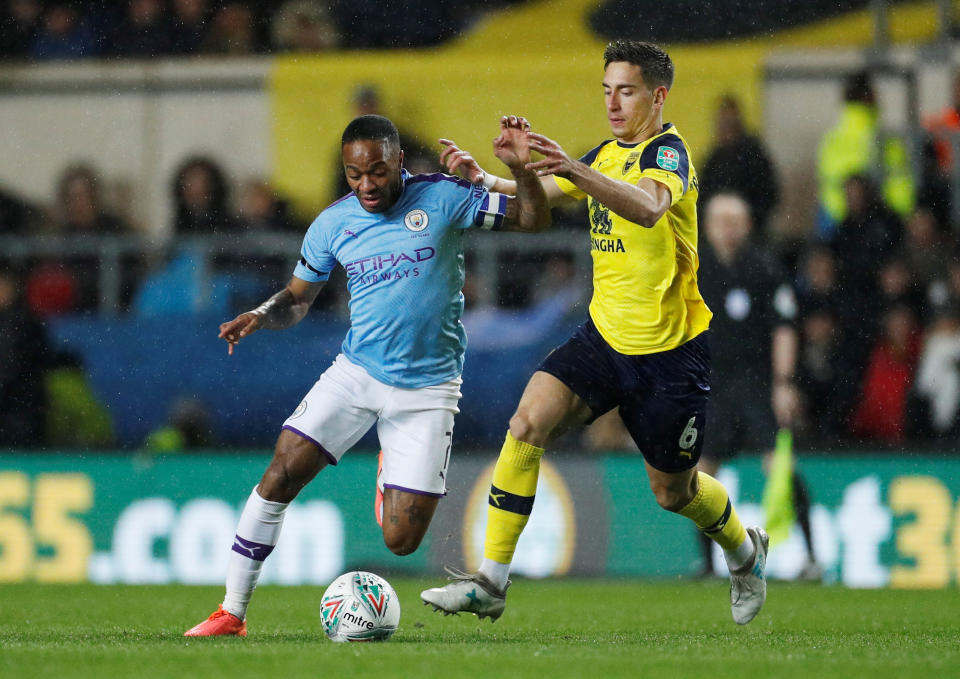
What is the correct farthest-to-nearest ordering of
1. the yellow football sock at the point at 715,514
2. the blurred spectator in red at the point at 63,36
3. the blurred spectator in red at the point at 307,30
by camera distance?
the blurred spectator in red at the point at 63,36 < the blurred spectator in red at the point at 307,30 < the yellow football sock at the point at 715,514

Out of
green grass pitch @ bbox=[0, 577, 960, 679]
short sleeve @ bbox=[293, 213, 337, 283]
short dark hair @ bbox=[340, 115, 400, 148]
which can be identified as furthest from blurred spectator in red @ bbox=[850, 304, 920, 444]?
short dark hair @ bbox=[340, 115, 400, 148]

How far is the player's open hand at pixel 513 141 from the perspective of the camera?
18.6 feet

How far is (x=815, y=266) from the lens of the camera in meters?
10.3

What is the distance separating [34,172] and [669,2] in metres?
4.88

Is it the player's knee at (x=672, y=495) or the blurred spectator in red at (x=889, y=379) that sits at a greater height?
the player's knee at (x=672, y=495)

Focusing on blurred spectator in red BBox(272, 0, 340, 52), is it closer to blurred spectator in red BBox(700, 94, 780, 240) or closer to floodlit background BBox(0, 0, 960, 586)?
floodlit background BBox(0, 0, 960, 586)

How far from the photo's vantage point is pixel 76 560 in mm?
9898

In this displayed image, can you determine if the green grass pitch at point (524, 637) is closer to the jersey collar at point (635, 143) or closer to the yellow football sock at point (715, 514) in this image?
the yellow football sock at point (715, 514)

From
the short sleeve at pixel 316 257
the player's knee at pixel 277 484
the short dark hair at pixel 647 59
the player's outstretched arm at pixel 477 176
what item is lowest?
the player's knee at pixel 277 484

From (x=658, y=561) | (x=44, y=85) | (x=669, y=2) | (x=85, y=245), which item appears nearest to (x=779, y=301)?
(x=658, y=561)

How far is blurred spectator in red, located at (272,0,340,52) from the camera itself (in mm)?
12086

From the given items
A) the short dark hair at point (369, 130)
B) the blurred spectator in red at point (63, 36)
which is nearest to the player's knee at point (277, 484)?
the short dark hair at point (369, 130)

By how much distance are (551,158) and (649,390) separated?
124 centimetres

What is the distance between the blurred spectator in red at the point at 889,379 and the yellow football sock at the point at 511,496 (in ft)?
14.5
